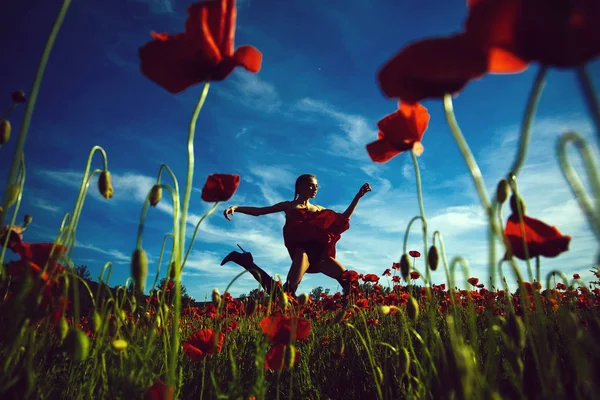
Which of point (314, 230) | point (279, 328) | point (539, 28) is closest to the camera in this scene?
point (539, 28)

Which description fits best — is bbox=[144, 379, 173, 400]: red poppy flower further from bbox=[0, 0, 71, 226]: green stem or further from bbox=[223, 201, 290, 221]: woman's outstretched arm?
bbox=[223, 201, 290, 221]: woman's outstretched arm

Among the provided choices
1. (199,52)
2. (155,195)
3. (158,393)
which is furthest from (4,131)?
(158,393)

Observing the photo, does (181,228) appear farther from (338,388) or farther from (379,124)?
(338,388)

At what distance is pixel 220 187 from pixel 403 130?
79 cm

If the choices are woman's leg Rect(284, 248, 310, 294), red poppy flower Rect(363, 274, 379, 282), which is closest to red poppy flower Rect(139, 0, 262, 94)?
red poppy flower Rect(363, 274, 379, 282)

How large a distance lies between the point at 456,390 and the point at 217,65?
1.10 m

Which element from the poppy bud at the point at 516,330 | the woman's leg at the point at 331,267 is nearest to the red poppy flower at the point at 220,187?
the poppy bud at the point at 516,330

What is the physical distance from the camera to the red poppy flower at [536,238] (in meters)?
0.92

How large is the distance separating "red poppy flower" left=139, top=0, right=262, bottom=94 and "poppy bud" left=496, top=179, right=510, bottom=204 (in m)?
0.78

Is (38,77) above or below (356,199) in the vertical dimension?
below

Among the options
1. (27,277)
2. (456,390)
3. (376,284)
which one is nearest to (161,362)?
(27,277)

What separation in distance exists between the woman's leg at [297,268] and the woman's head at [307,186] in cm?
102

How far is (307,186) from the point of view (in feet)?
21.1

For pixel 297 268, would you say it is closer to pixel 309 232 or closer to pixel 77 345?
pixel 309 232
